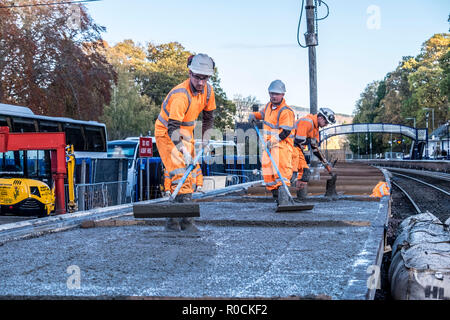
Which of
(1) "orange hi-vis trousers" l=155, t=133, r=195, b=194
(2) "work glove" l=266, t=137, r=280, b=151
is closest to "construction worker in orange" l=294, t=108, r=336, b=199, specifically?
(2) "work glove" l=266, t=137, r=280, b=151

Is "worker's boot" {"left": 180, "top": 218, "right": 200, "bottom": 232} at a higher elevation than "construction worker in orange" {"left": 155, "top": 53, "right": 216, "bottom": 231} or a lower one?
lower

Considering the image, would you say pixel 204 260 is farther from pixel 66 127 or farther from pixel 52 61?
pixel 52 61

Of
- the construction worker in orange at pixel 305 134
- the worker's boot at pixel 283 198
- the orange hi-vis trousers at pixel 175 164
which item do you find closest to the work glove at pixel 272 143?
the worker's boot at pixel 283 198

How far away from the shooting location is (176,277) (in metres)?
3.93

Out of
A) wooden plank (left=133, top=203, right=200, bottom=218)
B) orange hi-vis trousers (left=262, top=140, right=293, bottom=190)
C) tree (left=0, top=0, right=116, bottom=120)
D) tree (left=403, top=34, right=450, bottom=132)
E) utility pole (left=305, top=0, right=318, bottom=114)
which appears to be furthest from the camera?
tree (left=403, top=34, right=450, bottom=132)

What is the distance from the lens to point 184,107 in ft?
20.8

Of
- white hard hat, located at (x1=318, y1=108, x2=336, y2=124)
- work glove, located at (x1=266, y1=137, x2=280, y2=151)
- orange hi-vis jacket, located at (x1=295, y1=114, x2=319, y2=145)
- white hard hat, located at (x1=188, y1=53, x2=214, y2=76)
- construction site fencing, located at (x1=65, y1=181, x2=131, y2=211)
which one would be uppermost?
white hard hat, located at (x1=188, y1=53, x2=214, y2=76)

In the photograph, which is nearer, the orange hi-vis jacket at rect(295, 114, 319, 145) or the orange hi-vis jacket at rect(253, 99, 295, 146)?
the orange hi-vis jacket at rect(253, 99, 295, 146)

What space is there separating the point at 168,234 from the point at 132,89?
42073mm

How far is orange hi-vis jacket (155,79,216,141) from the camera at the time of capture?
6301 millimetres

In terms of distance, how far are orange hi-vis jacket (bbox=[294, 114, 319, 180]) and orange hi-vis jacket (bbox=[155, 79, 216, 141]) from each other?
13.3 ft

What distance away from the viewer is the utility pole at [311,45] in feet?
57.8

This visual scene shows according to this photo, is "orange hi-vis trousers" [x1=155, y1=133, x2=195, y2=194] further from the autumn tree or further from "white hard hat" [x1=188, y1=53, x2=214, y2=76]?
the autumn tree
